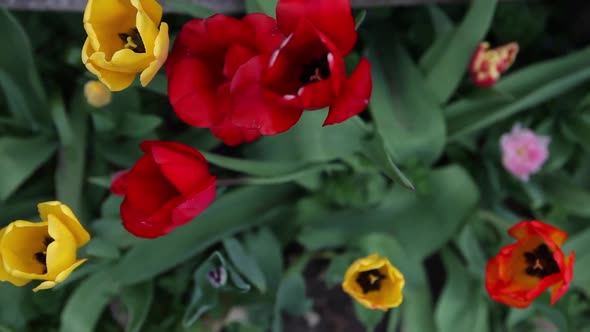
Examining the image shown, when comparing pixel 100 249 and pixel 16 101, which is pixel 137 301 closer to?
pixel 100 249

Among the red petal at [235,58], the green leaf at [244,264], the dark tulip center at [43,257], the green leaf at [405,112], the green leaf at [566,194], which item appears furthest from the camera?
the green leaf at [566,194]

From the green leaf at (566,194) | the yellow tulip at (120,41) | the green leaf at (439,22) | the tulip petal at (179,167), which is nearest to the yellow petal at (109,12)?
the yellow tulip at (120,41)

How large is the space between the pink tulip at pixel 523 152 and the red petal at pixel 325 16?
765 mm

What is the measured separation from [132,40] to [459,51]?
74 centimetres

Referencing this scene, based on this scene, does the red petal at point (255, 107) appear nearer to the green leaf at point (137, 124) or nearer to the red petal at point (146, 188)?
the red petal at point (146, 188)

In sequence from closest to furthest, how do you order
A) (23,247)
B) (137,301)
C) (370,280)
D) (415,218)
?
(23,247)
(370,280)
(137,301)
(415,218)

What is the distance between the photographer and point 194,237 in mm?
1402

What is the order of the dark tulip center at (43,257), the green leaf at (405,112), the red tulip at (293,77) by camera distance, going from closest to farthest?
the red tulip at (293,77) → the dark tulip center at (43,257) → the green leaf at (405,112)

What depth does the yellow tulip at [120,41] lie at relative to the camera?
898mm

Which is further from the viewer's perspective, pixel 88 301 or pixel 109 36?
pixel 88 301

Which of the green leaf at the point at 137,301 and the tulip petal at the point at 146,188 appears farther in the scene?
the green leaf at the point at 137,301

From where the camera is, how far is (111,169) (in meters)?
1.66

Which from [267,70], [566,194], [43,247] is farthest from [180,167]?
[566,194]

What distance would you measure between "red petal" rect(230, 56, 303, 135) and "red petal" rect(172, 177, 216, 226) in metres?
0.11
